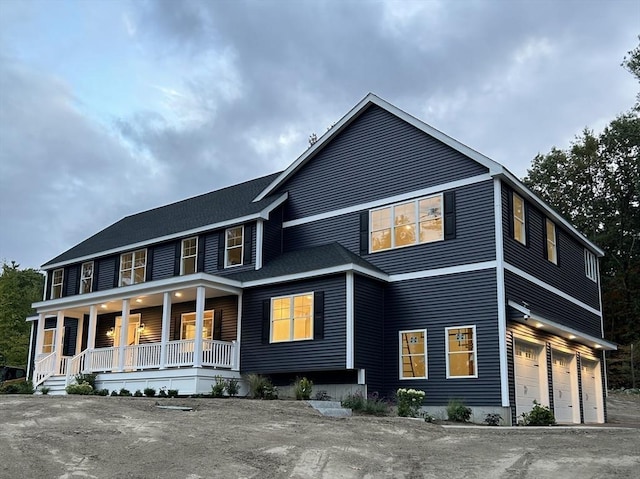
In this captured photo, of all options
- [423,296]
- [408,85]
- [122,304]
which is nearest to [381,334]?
[423,296]

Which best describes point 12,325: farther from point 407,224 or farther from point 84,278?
point 407,224

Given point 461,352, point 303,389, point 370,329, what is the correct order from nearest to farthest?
1. point 461,352
2. point 303,389
3. point 370,329

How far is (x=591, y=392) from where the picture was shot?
86.8 feet

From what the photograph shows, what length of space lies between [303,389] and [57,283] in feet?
56.6

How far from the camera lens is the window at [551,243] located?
23.9 metres

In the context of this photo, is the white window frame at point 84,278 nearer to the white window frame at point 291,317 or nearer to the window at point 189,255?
the window at point 189,255

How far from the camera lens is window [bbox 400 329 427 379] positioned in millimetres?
20781

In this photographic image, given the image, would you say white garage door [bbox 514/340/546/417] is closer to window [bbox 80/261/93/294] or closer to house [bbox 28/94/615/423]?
house [bbox 28/94/615/423]

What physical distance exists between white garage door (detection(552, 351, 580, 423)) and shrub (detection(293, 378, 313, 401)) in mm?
7987

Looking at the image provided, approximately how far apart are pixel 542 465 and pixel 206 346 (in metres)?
13.5

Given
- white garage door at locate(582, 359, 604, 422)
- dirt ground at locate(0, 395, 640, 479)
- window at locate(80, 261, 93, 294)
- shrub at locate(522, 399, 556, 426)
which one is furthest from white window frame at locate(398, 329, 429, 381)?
window at locate(80, 261, 93, 294)

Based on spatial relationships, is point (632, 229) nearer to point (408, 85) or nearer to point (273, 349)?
point (408, 85)

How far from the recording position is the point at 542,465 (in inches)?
446

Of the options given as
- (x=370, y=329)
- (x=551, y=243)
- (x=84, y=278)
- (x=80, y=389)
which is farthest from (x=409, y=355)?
(x=84, y=278)
